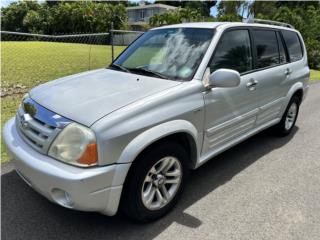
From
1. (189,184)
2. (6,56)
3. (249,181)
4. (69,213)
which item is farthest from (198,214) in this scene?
(6,56)

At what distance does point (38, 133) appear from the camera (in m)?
2.89

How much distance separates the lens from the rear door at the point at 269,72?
442 cm

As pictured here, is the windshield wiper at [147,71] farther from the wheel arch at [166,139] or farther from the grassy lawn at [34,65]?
the grassy lawn at [34,65]

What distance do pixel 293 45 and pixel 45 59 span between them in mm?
11729

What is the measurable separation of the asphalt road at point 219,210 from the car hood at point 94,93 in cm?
106

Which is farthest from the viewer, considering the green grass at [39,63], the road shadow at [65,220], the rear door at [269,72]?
the green grass at [39,63]

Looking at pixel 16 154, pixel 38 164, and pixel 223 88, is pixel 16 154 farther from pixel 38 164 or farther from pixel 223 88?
pixel 223 88

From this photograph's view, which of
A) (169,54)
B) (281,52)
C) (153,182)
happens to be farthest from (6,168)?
(281,52)

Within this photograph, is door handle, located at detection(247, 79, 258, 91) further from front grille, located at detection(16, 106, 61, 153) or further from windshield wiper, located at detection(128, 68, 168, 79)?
front grille, located at detection(16, 106, 61, 153)

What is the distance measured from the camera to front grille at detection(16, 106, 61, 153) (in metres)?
2.76

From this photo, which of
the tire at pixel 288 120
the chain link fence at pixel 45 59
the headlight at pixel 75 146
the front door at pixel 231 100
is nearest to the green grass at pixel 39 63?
the chain link fence at pixel 45 59

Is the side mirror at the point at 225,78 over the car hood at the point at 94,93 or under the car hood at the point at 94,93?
over

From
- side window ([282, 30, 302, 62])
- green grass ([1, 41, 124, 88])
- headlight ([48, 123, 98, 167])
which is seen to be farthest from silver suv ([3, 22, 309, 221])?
green grass ([1, 41, 124, 88])

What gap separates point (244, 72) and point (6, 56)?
13.3 metres
